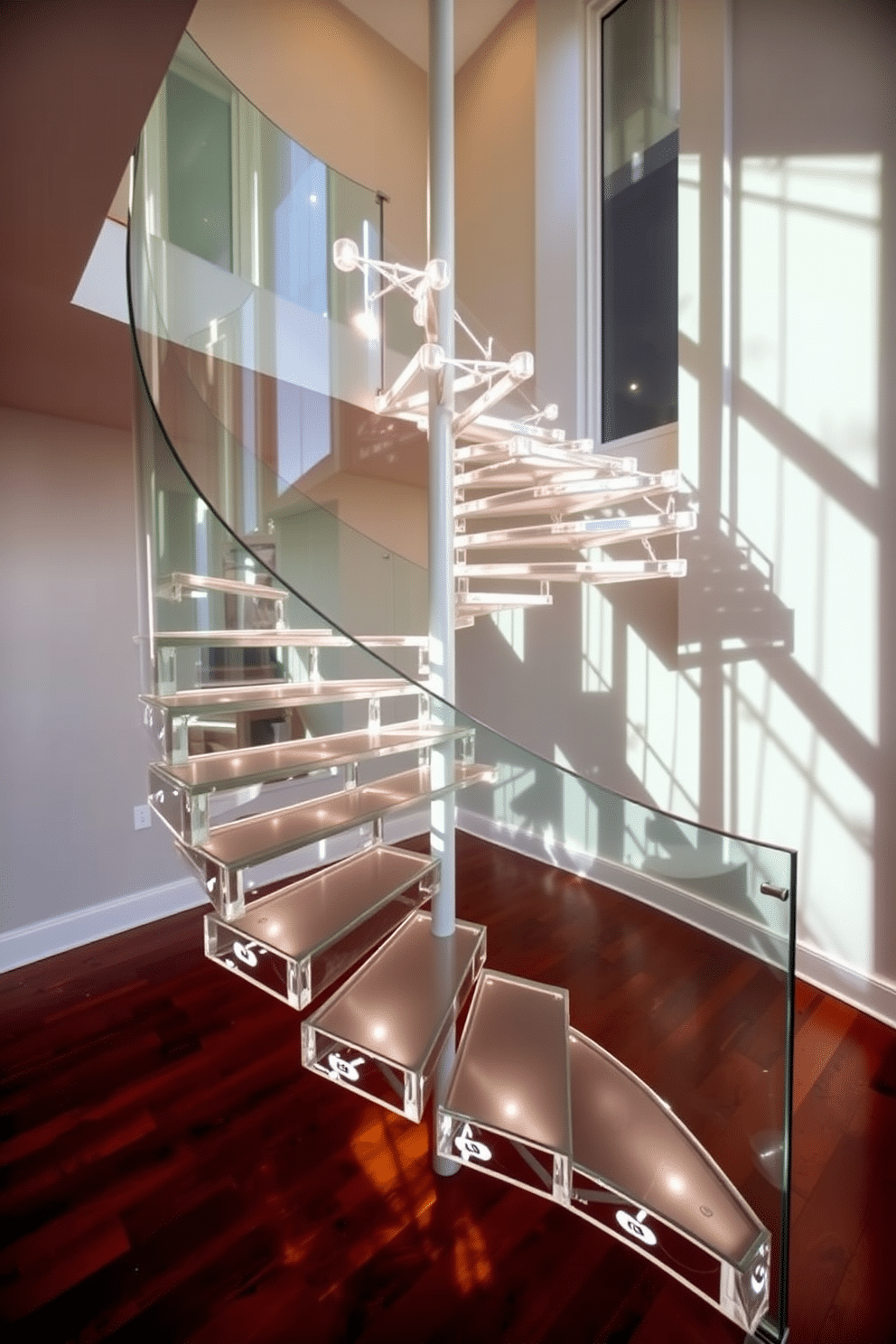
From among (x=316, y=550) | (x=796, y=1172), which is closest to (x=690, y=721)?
(x=796, y=1172)

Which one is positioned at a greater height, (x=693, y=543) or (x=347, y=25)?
(x=347, y=25)

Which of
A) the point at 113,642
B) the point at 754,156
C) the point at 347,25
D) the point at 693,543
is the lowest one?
the point at 113,642

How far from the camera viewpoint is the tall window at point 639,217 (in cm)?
268

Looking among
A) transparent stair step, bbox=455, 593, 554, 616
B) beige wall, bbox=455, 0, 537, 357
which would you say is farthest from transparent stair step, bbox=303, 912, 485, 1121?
beige wall, bbox=455, 0, 537, 357

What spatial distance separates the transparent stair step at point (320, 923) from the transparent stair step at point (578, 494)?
1.31 metres

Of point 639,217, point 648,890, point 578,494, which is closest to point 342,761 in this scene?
point 648,890

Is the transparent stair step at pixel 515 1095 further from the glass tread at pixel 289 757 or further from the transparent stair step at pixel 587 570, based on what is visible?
the transparent stair step at pixel 587 570

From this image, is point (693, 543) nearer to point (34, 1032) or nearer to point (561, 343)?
point (561, 343)

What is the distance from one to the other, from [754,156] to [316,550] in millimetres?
2371

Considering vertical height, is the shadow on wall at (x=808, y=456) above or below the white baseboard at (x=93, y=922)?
above

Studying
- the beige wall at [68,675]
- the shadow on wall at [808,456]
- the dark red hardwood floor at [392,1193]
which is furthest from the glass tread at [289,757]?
the shadow on wall at [808,456]

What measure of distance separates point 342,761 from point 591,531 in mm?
1315

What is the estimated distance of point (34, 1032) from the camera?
1919mm

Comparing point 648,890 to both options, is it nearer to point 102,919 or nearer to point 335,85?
point 102,919
